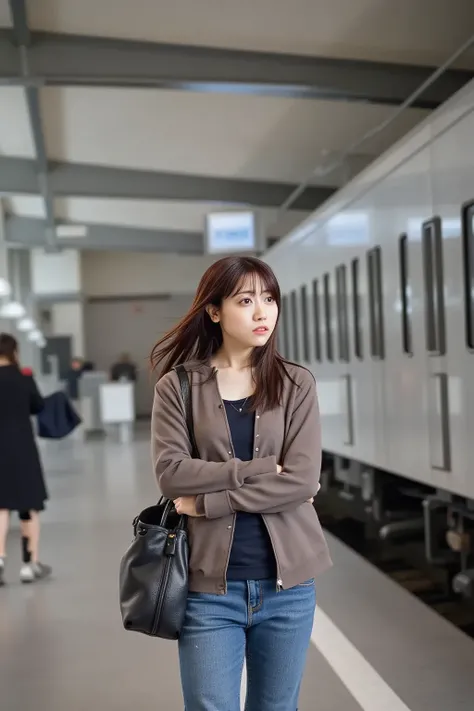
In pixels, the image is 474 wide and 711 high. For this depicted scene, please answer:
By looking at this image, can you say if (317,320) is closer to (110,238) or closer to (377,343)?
(377,343)

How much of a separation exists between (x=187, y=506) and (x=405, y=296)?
4511mm

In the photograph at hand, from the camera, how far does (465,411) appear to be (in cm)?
555

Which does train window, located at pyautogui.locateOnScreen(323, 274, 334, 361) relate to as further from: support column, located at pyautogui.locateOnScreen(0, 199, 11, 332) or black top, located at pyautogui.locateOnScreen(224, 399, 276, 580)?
support column, located at pyautogui.locateOnScreen(0, 199, 11, 332)

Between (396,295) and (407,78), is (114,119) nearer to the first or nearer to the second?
(407,78)

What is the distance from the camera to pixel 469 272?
17.8ft

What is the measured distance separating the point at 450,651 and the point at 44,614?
2.78m

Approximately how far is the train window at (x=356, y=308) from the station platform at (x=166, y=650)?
1.71 m

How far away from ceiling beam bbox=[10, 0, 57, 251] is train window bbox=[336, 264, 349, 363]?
12.6 feet

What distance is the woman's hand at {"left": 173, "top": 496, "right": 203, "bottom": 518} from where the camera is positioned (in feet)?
8.87

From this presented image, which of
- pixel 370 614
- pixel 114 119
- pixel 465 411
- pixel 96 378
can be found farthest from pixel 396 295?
pixel 96 378

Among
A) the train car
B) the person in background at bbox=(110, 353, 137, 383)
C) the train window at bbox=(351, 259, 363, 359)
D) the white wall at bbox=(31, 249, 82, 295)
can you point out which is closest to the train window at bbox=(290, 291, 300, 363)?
the train car

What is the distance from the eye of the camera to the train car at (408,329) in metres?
5.62

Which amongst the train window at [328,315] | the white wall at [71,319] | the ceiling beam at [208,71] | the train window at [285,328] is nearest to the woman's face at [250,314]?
the train window at [328,315]

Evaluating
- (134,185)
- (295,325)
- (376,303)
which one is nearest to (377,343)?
(376,303)
